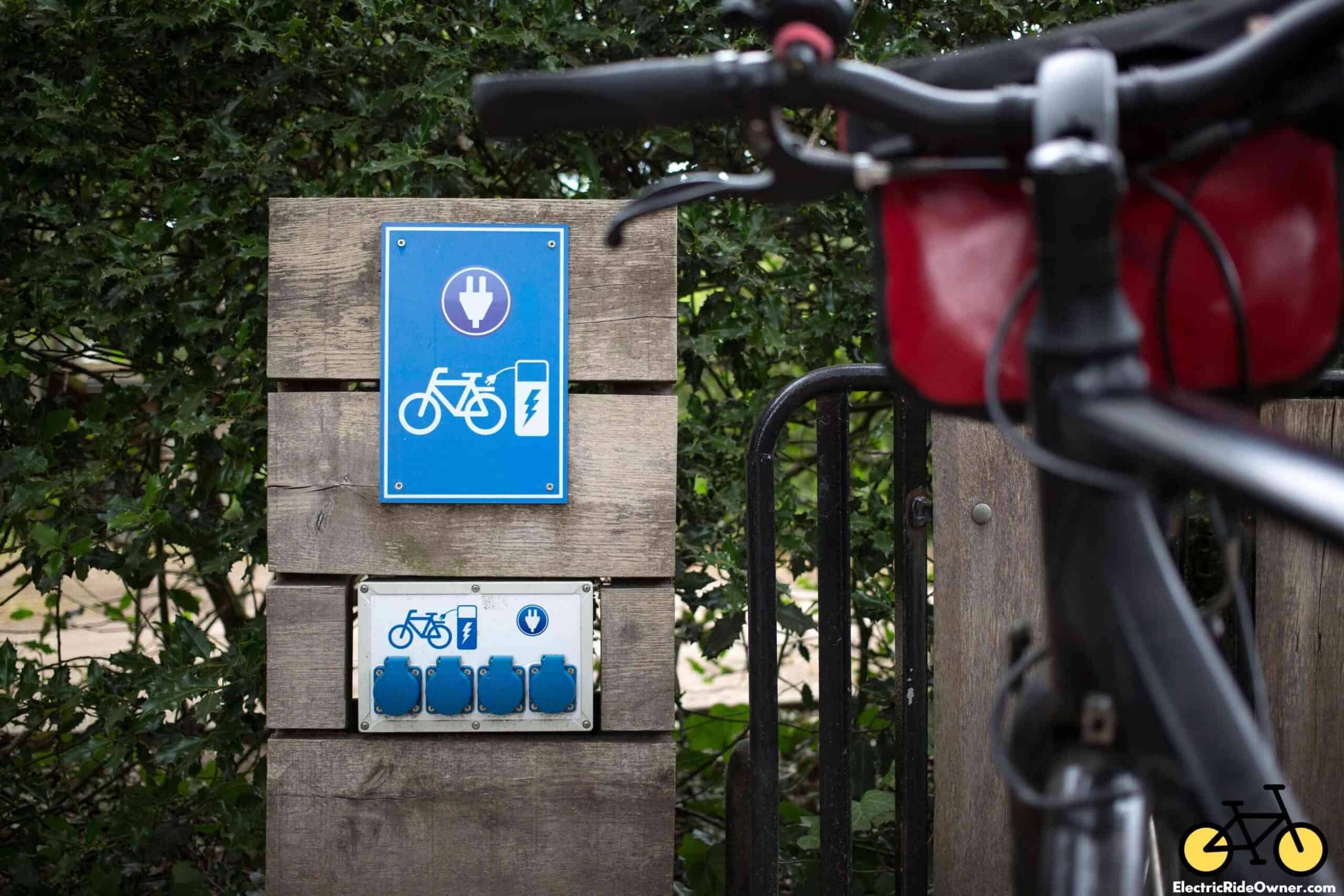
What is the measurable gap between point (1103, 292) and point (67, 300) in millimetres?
2396

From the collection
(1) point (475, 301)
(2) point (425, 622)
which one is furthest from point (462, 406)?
(2) point (425, 622)

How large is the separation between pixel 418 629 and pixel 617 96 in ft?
4.28

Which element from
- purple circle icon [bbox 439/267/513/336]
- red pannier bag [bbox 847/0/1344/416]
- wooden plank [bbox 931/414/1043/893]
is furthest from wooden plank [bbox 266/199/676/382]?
red pannier bag [bbox 847/0/1344/416]

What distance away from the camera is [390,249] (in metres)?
1.88

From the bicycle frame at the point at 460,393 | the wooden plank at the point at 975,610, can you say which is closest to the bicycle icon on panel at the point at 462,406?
the bicycle frame at the point at 460,393

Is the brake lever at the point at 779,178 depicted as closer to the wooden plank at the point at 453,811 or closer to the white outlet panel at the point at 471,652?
the white outlet panel at the point at 471,652

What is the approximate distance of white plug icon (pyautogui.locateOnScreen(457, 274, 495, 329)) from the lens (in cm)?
187

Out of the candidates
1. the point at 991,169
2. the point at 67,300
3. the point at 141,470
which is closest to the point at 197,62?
the point at 67,300

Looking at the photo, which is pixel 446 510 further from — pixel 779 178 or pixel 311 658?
pixel 779 178

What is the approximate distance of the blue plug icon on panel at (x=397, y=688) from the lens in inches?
74.2

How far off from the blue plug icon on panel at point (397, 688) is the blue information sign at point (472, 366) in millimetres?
290

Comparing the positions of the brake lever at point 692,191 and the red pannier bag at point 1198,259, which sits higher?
the brake lever at point 692,191

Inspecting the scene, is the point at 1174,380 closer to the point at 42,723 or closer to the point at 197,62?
the point at 197,62

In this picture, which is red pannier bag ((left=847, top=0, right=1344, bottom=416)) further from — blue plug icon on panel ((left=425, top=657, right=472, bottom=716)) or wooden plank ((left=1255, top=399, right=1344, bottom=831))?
blue plug icon on panel ((left=425, top=657, right=472, bottom=716))
